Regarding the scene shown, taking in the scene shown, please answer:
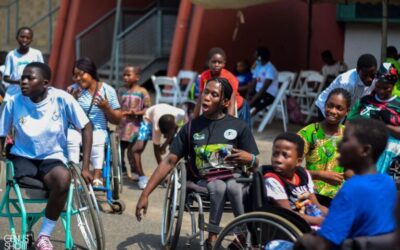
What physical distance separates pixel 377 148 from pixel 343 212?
0.38 metres

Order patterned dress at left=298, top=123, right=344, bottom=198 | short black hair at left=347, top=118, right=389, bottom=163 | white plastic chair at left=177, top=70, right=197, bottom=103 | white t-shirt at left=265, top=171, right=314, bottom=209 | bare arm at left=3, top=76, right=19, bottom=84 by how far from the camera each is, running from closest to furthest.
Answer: short black hair at left=347, top=118, right=389, bottom=163
white t-shirt at left=265, top=171, right=314, bottom=209
patterned dress at left=298, top=123, right=344, bottom=198
bare arm at left=3, top=76, right=19, bottom=84
white plastic chair at left=177, top=70, right=197, bottom=103

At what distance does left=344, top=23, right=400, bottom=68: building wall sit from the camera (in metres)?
13.2

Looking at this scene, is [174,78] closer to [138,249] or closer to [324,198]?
[138,249]

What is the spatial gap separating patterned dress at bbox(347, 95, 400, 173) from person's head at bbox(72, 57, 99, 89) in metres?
2.92

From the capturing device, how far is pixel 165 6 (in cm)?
1808

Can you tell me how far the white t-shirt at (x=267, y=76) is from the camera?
12180 millimetres

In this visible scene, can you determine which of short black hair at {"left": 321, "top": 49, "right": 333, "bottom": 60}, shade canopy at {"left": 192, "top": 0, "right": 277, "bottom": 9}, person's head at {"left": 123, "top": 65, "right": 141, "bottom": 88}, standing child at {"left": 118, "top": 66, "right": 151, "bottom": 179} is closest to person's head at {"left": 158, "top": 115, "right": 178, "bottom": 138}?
standing child at {"left": 118, "top": 66, "right": 151, "bottom": 179}

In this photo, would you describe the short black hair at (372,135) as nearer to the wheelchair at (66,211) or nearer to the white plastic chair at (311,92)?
the wheelchair at (66,211)

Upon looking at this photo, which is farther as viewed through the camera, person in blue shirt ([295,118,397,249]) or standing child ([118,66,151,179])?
standing child ([118,66,151,179])

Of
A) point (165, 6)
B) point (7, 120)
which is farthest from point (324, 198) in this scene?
point (165, 6)

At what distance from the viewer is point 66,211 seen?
5992 millimetres

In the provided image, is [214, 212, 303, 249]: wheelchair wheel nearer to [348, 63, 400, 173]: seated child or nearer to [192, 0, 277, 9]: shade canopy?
[348, 63, 400, 173]: seated child

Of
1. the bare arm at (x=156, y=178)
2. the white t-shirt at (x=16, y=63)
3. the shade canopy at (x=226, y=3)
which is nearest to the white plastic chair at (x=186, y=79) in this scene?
the shade canopy at (x=226, y=3)

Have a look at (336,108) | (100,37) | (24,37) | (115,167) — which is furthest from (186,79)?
(336,108)
